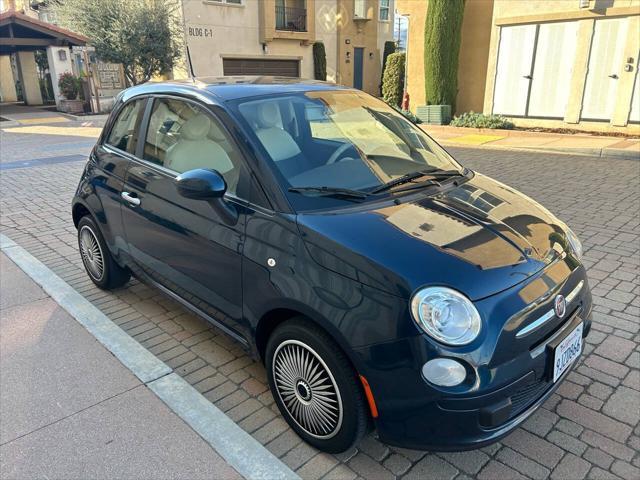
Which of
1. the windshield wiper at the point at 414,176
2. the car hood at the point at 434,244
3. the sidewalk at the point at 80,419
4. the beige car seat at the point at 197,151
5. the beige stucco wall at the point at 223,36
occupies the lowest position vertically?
the sidewalk at the point at 80,419

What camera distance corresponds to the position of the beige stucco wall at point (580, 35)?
11.6 metres

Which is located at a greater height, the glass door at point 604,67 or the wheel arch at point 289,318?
the glass door at point 604,67

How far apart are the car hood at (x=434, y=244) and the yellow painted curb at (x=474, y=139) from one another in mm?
10123

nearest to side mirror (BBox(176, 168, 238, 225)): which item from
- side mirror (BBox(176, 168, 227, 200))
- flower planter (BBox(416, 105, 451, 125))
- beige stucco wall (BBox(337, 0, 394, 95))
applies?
side mirror (BBox(176, 168, 227, 200))

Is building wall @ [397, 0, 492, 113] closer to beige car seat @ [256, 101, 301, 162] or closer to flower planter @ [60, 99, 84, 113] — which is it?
beige car seat @ [256, 101, 301, 162]

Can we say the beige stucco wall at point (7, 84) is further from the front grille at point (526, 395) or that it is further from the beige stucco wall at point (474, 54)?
the front grille at point (526, 395)

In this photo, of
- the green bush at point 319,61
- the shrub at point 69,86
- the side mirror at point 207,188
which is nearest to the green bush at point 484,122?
the side mirror at point 207,188

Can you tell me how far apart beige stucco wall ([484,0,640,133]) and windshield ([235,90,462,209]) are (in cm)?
1073

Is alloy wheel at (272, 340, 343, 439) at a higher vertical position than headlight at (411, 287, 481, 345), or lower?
lower

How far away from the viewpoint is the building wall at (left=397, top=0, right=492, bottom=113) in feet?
50.6

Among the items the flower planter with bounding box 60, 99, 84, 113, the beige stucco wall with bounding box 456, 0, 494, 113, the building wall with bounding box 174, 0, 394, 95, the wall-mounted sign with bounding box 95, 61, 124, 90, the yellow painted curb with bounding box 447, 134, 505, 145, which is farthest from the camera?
the wall-mounted sign with bounding box 95, 61, 124, 90

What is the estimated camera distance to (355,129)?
10.9 feet

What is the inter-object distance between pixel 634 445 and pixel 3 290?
198 inches

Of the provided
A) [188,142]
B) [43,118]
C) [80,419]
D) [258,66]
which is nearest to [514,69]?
[188,142]
